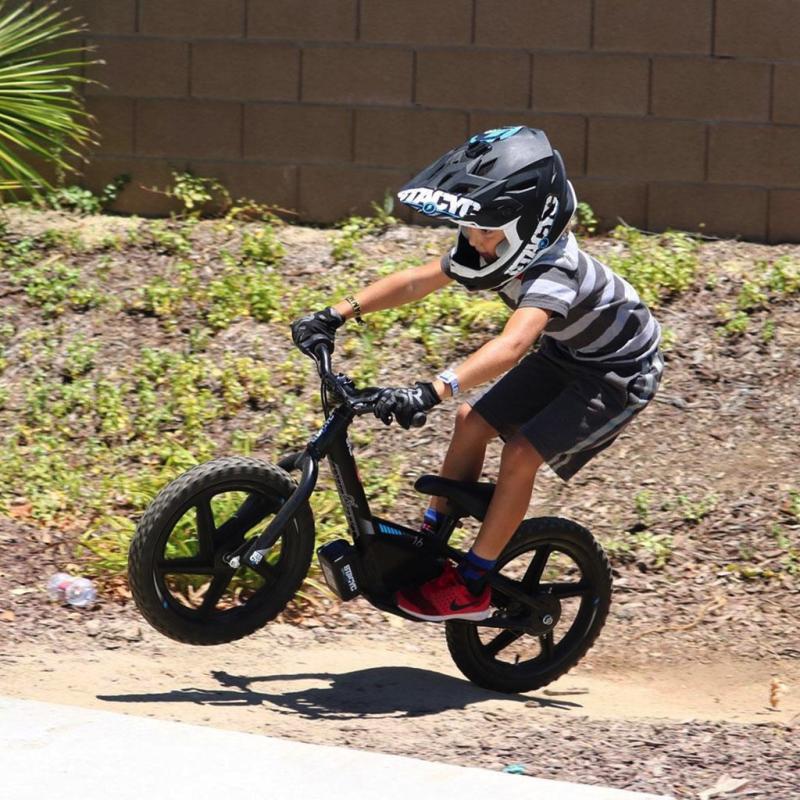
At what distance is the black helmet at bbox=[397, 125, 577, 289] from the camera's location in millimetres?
4926

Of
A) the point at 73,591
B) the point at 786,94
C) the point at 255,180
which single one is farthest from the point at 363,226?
the point at 73,591

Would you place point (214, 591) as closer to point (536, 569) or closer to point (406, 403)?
point (406, 403)

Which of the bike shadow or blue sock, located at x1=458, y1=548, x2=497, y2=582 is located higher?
blue sock, located at x1=458, y1=548, x2=497, y2=582

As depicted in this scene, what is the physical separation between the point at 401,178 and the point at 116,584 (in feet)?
11.7

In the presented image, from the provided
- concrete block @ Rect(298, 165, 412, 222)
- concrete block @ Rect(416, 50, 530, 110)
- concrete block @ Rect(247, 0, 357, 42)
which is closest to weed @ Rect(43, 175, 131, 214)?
concrete block @ Rect(298, 165, 412, 222)

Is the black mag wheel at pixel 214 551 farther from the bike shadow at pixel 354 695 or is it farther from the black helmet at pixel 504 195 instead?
the black helmet at pixel 504 195

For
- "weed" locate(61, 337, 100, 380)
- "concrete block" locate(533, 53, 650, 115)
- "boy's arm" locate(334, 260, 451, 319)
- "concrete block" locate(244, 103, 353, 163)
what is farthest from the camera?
"concrete block" locate(244, 103, 353, 163)

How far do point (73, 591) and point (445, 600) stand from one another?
1633mm

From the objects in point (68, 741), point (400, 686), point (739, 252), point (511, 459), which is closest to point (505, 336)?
point (511, 459)

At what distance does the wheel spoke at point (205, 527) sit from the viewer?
16.1 ft

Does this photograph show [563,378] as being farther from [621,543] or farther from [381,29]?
[381,29]

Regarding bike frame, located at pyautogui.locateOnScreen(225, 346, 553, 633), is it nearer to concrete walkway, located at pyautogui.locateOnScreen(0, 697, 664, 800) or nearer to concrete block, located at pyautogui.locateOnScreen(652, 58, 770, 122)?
concrete walkway, located at pyautogui.locateOnScreen(0, 697, 664, 800)

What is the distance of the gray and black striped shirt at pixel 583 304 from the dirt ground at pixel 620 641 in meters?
1.30

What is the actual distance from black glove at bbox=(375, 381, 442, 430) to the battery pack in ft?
2.14
